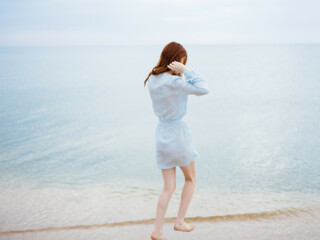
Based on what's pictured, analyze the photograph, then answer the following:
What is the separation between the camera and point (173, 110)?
2.54m

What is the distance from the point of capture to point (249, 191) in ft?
16.2

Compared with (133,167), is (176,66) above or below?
above

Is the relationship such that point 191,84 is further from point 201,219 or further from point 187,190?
point 201,219

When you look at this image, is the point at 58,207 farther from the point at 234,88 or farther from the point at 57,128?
the point at 234,88

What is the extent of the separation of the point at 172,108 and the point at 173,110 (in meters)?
0.02

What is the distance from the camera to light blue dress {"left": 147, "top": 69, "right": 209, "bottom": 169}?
2.47m

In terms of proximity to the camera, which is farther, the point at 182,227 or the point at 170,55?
the point at 182,227

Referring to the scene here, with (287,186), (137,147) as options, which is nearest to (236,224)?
(287,186)

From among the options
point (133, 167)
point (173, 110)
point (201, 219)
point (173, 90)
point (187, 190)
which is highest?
point (173, 90)

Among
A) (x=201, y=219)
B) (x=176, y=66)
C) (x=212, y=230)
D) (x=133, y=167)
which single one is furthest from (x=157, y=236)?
(x=133, y=167)

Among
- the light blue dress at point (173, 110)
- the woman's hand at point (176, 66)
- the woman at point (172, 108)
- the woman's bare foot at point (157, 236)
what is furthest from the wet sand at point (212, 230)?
the woman's hand at point (176, 66)

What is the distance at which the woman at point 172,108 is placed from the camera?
2.47 metres

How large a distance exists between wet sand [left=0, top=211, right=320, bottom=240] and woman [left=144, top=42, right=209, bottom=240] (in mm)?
351

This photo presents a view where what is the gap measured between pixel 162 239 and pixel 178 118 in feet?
3.46
